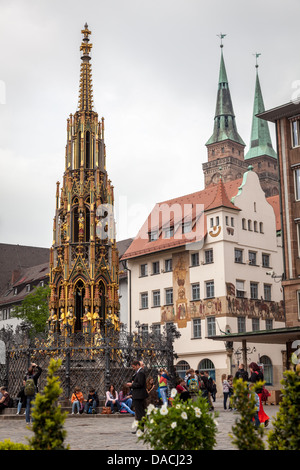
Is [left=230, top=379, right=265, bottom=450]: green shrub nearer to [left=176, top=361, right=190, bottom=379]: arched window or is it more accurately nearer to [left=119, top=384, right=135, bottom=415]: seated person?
[left=119, top=384, right=135, bottom=415]: seated person

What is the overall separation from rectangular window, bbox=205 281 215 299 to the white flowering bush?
37.0m

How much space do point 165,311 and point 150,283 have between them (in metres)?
2.69

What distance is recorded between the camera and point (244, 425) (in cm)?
616

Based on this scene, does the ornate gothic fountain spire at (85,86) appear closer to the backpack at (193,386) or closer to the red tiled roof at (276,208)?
the backpack at (193,386)

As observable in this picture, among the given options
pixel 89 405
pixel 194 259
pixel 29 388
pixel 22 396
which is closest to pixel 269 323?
pixel 194 259

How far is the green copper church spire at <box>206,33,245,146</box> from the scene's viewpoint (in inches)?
3826

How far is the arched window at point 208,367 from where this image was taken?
138 feet

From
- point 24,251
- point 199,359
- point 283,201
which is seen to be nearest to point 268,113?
point 283,201

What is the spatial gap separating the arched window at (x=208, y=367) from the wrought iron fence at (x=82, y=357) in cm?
1958

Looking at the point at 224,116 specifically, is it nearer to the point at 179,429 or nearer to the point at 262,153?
the point at 262,153

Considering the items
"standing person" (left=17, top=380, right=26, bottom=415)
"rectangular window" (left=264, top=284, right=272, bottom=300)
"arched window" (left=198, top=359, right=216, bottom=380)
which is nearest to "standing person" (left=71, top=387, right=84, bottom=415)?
"standing person" (left=17, top=380, right=26, bottom=415)

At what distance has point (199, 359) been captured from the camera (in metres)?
43.2

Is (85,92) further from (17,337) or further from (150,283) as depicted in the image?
(150,283)

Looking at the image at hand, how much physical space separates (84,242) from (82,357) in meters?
4.08
